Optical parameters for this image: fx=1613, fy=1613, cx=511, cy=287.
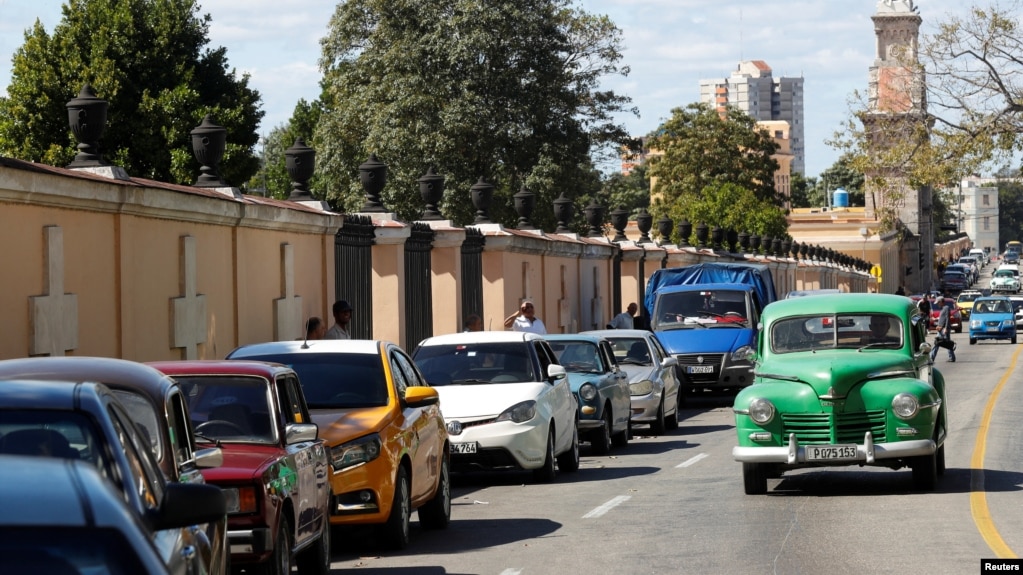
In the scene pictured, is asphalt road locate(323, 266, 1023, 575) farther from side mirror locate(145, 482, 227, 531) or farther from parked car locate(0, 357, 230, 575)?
side mirror locate(145, 482, 227, 531)

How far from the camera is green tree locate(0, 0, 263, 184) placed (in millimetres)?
48750

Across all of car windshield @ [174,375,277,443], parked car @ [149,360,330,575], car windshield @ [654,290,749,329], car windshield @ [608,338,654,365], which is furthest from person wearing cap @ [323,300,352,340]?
car windshield @ [654,290,749,329]

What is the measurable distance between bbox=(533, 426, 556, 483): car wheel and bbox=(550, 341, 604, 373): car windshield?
13.1ft

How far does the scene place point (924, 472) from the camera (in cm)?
1460

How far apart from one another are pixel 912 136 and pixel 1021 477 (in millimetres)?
23106

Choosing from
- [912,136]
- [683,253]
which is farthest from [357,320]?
[683,253]

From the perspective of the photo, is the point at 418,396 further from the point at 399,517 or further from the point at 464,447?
the point at 464,447

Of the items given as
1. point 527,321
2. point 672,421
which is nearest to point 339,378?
point 527,321

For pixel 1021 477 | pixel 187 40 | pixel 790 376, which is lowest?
pixel 1021 477

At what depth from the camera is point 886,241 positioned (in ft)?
426

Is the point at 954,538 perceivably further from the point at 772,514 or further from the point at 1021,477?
the point at 1021,477

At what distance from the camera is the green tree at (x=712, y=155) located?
10056 centimetres

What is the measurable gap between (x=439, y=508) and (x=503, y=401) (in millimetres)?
3286

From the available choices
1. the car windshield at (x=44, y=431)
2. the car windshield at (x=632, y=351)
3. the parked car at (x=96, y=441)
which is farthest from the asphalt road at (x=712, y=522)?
the car windshield at (x=44, y=431)
